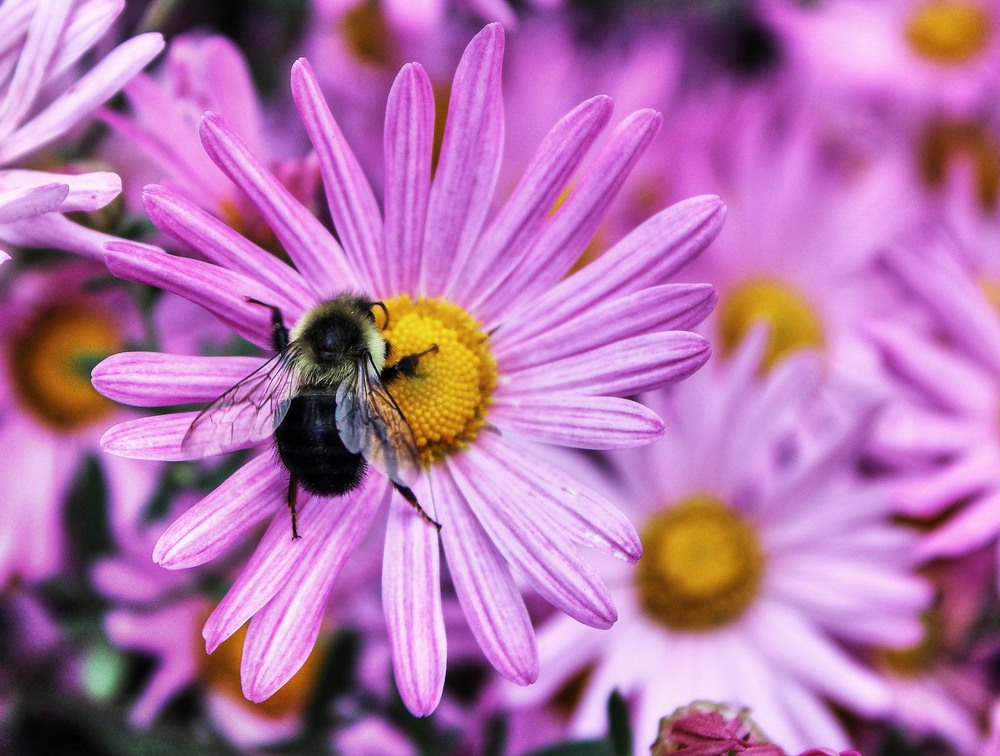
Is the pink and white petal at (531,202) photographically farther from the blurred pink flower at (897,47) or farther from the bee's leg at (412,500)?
the blurred pink flower at (897,47)

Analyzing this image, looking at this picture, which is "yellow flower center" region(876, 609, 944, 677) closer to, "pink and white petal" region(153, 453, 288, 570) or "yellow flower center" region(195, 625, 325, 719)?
"yellow flower center" region(195, 625, 325, 719)

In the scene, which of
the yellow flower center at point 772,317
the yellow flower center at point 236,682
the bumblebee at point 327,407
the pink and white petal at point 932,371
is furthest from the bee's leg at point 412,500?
the yellow flower center at point 772,317

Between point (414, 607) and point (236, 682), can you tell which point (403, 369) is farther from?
point (236, 682)

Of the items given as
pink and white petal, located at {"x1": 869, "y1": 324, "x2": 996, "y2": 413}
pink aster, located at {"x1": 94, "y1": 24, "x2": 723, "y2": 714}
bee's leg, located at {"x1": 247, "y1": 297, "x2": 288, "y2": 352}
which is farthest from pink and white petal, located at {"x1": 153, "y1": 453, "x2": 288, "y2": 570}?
pink and white petal, located at {"x1": 869, "y1": 324, "x2": 996, "y2": 413}

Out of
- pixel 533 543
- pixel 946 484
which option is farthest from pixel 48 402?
pixel 946 484

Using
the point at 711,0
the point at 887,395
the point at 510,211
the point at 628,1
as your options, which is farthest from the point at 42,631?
the point at 711,0
